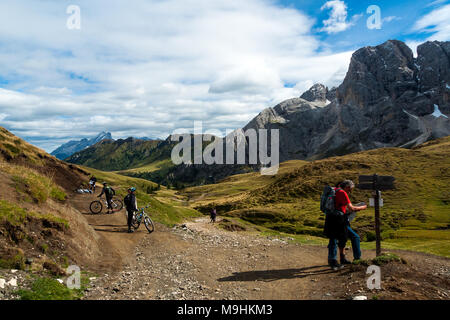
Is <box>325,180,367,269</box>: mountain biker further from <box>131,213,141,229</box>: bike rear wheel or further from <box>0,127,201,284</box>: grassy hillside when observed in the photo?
<box>131,213,141,229</box>: bike rear wheel

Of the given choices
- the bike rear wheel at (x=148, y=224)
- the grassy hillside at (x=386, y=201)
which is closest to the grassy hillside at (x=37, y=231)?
the bike rear wheel at (x=148, y=224)

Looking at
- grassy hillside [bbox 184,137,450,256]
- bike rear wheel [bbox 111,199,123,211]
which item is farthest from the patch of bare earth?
grassy hillside [bbox 184,137,450,256]

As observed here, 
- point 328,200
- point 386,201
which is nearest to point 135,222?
point 328,200

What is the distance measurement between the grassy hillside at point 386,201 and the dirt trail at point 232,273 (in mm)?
13811

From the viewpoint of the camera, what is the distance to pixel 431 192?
69000 millimetres

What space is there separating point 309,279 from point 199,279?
5.16 m

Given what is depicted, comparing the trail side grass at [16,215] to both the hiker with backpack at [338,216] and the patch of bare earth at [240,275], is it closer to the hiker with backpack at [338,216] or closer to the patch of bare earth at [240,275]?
the patch of bare earth at [240,275]

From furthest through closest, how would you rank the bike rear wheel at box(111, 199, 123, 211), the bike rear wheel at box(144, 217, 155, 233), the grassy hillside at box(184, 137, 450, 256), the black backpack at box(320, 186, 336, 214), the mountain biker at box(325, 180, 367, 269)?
the grassy hillside at box(184, 137, 450, 256) → the bike rear wheel at box(111, 199, 123, 211) → the bike rear wheel at box(144, 217, 155, 233) → the black backpack at box(320, 186, 336, 214) → the mountain biker at box(325, 180, 367, 269)

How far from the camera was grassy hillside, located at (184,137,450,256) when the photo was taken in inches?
1686

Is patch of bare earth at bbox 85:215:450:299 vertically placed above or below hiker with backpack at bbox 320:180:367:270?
below

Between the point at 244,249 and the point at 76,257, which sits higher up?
the point at 76,257

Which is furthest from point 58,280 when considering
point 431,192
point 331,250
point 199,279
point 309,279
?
point 431,192

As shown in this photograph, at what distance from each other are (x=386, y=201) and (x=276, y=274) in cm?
6396
